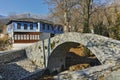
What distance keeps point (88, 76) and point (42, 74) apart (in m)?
9.87

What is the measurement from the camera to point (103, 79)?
7.66 meters

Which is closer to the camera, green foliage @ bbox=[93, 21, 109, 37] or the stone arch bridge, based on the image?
the stone arch bridge

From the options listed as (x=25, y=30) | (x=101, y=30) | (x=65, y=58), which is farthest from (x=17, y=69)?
(x=25, y=30)

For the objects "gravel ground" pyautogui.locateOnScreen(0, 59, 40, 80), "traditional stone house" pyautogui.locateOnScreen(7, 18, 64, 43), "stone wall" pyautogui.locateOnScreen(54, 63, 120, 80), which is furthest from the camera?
"traditional stone house" pyautogui.locateOnScreen(7, 18, 64, 43)

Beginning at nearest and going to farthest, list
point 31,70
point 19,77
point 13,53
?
1. point 19,77
2. point 31,70
3. point 13,53

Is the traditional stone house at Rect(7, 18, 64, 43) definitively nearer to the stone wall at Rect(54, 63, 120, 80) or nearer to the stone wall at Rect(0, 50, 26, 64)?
the stone wall at Rect(0, 50, 26, 64)

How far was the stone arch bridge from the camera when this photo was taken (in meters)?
11.2

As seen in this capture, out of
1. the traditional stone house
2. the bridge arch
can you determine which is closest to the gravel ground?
the bridge arch

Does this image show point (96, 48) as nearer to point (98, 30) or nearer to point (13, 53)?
point (13, 53)

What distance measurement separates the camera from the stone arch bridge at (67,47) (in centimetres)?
1117

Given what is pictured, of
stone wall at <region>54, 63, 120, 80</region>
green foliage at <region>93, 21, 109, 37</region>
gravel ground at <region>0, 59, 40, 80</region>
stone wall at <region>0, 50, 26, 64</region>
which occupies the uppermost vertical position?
green foliage at <region>93, 21, 109, 37</region>

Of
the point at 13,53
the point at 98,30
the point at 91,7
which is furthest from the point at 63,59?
the point at 98,30

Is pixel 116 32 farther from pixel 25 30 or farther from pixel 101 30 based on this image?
pixel 25 30

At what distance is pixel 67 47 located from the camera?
18.1m
